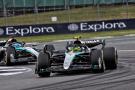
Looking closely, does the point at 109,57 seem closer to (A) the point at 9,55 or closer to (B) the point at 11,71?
(B) the point at 11,71

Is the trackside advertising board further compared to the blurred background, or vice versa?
the blurred background

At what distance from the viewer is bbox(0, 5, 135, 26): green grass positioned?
4762 cm

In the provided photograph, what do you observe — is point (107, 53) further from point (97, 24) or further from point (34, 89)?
point (97, 24)

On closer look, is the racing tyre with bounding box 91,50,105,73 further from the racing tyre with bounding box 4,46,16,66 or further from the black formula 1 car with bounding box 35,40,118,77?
→ the racing tyre with bounding box 4,46,16,66

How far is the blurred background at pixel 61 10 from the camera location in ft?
159

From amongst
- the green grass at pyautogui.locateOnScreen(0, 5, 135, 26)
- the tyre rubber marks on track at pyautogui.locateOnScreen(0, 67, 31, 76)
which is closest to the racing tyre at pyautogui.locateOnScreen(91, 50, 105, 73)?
the tyre rubber marks on track at pyautogui.locateOnScreen(0, 67, 31, 76)

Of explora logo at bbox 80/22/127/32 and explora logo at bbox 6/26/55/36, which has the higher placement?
explora logo at bbox 80/22/127/32

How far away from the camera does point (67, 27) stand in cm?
4131

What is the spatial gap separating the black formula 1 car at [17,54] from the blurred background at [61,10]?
26.3 m

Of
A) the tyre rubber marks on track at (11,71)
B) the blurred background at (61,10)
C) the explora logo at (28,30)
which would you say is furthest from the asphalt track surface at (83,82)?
the blurred background at (61,10)

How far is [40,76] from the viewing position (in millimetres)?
14617

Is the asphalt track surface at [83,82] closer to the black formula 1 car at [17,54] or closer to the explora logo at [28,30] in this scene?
the black formula 1 car at [17,54]

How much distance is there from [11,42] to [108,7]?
34641 millimetres

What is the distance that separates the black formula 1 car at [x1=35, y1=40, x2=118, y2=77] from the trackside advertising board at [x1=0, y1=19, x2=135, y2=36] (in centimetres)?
2507
